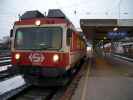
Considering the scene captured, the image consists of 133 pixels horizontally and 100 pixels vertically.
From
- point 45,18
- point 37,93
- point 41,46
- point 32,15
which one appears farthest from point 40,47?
point 37,93

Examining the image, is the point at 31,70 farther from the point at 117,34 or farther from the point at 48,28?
the point at 117,34

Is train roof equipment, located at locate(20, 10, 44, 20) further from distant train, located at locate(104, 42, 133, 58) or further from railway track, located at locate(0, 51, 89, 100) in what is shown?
distant train, located at locate(104, 42, 133, 58)

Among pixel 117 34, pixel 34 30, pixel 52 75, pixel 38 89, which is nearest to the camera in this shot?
pixel 52 75

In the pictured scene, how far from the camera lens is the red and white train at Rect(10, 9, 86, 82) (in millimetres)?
10711

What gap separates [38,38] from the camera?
11.1m

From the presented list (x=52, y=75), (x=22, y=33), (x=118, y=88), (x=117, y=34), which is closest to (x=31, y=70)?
(x=52, y=75)

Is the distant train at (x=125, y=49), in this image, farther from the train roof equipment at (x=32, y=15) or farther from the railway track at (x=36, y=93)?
the train roof equipment at (x=32, y=15)

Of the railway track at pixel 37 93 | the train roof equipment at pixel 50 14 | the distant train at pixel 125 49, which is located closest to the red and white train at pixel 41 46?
the train roof equipment at pixel 50 14

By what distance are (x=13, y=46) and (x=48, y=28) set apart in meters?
1.74

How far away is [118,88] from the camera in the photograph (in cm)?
1116

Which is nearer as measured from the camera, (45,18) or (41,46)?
(41,46)

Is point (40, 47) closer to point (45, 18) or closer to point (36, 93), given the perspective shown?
point (45, 18)

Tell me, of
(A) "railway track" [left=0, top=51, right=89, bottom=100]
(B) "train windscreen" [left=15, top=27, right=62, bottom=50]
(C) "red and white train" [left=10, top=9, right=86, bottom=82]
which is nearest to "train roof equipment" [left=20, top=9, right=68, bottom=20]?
(C) "red and white train" [left=10, top=9, right=86, bottom=82]

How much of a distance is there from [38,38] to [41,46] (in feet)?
1.30
